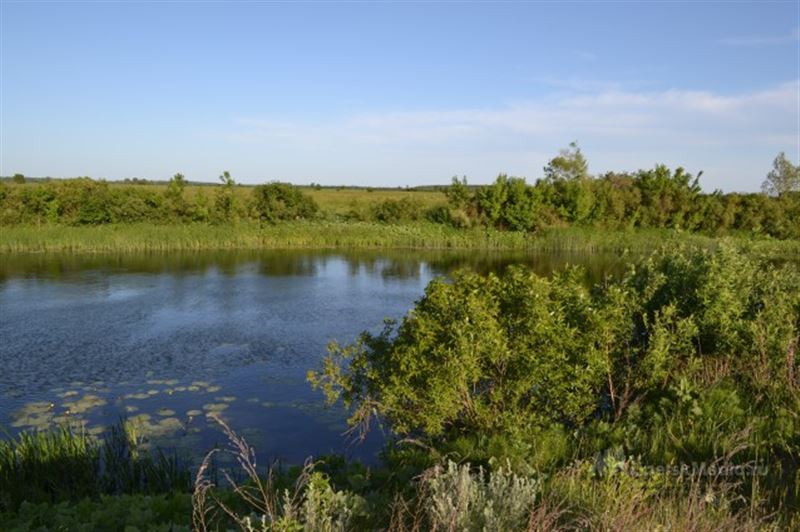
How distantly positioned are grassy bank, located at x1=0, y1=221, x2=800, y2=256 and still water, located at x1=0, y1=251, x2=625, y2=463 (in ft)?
9.58

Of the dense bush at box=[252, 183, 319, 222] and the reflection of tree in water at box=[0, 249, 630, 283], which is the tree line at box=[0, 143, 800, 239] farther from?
the reflection of tree in water at box=[0, 249, 630, 283]

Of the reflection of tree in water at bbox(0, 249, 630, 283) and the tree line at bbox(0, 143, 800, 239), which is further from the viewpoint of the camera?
the tree line at bbox(0, 143, 800, 239)

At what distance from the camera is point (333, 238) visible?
40500 millimetres

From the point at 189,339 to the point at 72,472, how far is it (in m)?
9.09

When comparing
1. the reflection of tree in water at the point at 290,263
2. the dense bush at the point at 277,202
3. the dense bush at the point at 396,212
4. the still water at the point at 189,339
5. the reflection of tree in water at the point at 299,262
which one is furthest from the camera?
the dense bush at the point at 396,212

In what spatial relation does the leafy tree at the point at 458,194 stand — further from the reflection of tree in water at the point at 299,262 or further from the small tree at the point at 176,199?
the small tree at the point at 176,199

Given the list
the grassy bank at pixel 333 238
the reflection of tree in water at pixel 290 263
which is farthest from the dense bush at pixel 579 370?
the grassy bank at pixel 333 238

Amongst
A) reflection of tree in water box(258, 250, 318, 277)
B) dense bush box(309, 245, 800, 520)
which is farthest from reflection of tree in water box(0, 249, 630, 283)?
dense bush box(309, 245, 800, 520)

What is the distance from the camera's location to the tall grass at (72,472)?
299 inches

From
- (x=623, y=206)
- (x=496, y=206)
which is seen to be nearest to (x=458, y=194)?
(x=496, y=206)

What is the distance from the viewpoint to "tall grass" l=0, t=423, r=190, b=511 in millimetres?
7605

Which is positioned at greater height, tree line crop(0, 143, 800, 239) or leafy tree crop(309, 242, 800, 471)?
tree line crop(0, 143, 800, 239)

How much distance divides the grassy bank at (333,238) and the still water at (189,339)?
2921mm

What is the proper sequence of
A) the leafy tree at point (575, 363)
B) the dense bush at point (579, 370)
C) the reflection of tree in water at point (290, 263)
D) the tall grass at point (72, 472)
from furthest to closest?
the reflection of tree in water at point (290, 263)
the tall grass at point (72, 472)
the leafy tree at point (575, 363)
the dense bush at point (579, 370)
